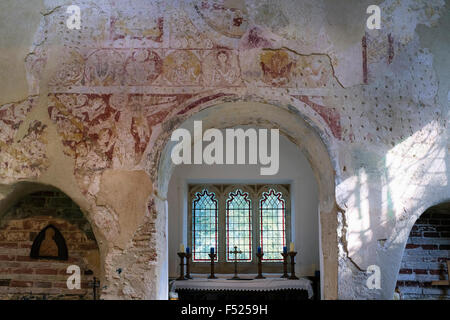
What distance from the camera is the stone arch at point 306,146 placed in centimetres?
562

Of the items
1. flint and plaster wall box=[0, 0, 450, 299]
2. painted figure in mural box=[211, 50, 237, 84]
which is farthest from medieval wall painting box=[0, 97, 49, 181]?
painted figure in mural box=[211, 50, 237, 84]

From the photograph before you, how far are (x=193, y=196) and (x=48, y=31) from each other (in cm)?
398

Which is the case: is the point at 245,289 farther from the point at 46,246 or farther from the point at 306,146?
the point at 46,246

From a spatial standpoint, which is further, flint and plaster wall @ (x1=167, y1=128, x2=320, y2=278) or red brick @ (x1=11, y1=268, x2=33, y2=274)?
flint and plaster wall @ (x1=167, y1=128, x2=320, y2=278)

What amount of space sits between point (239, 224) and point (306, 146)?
9.91 ft

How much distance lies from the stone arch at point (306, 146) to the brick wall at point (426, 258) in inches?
64.3

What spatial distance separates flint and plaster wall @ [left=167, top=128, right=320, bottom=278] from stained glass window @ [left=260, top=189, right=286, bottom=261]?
253 millimetres

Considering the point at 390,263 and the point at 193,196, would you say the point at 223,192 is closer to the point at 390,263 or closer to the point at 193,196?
the point at 193,196

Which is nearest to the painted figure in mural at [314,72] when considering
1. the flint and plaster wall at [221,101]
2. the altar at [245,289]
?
the flint and plaster wall at [221,101]

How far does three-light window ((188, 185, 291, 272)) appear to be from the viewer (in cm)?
877

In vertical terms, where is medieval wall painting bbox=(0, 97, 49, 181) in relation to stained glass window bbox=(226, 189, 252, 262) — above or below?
above

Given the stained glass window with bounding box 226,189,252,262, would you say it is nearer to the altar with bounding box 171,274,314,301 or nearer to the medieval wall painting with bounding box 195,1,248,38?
the altar with bounding box 171,274,314,301
